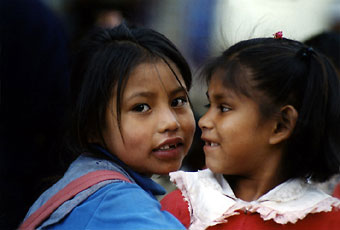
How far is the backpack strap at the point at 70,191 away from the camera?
4.39 feet

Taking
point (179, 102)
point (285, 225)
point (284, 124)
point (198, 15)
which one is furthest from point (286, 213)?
point (198, 15)

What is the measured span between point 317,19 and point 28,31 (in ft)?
8.44

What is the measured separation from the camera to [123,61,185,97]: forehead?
1.54 m

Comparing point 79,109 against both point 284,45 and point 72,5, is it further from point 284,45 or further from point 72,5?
point 72,5

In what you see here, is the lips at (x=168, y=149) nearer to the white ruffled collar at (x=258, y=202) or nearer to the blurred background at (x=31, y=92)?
the white ruffled collar at (x=258, y=202)

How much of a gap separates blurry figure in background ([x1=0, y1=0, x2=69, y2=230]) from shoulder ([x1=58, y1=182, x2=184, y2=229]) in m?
Answer: 0.75

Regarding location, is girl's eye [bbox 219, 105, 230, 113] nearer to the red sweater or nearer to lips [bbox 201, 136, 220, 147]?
lips [bbox 201, 136, 220, 147]

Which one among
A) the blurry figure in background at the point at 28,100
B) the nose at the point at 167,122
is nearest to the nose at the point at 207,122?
the nose at the point at 167,122

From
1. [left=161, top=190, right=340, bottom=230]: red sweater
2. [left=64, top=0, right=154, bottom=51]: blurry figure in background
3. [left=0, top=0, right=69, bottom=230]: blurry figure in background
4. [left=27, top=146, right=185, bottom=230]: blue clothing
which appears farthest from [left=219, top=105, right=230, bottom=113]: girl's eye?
[left=64, top=0, right=154, bottom=51]: blurry figure in background

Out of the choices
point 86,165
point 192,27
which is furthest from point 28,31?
point 192,27

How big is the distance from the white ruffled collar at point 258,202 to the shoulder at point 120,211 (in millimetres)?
318

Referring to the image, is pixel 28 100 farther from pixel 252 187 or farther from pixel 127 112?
pixel 252 187

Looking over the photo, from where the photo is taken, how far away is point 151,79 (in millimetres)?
1552

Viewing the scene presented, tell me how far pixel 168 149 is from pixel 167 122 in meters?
0.10
